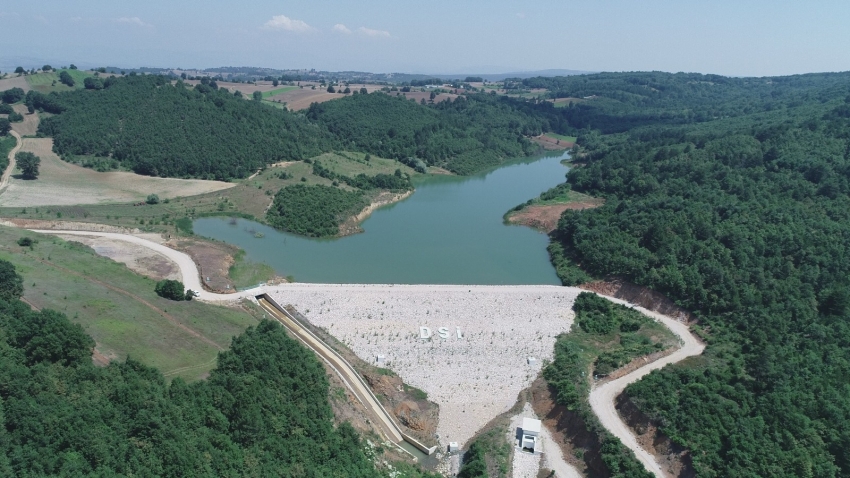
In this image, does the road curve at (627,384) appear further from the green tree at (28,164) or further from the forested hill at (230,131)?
the green tree at (28,164)

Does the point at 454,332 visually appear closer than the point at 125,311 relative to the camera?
No

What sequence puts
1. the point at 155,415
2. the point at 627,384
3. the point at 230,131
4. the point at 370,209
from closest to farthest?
the point at 155,415, the point at 627,384, the point at 370,209, the point at 230,131

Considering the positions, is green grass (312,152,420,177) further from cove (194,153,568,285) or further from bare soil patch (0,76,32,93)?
bare soil patch (0,76,32,93)

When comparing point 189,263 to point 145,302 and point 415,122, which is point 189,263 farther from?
point 415,122

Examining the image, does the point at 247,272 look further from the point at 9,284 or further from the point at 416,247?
the point at 9,284

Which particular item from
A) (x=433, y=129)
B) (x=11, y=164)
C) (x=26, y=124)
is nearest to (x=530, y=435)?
(x=11, y=164)

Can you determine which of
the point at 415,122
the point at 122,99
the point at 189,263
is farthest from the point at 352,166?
the point at 189,263

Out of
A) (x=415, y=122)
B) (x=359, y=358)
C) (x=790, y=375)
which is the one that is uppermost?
(x=415, y=122)

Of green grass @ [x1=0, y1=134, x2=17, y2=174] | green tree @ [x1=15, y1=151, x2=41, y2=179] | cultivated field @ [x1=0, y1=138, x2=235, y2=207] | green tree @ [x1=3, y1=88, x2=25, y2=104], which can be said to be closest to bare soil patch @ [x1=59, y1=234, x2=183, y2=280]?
cultivated field @ [x1=0, y1=138, x2=235, y2=207]
